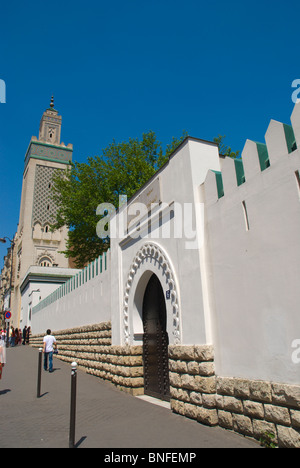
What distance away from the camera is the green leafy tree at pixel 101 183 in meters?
19.7

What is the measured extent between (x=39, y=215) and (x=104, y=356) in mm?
35010

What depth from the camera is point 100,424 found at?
527cm

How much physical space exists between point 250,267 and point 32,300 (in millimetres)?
27413

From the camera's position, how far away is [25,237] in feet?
131

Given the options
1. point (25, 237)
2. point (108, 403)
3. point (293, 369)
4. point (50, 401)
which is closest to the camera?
point (293, 369)

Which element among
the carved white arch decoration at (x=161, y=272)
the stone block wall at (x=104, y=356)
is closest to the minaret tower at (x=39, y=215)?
the stone block wall at (x=104, y=356)

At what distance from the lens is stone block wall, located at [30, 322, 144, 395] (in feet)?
25.3

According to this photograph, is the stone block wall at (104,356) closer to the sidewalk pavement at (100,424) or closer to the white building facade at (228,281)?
the white building facade at (228,281)

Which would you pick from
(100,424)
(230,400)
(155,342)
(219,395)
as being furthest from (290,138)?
(155,342)

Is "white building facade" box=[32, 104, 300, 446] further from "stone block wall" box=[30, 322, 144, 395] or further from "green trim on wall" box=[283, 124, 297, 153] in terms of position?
"stone block wall" box=[30, 322, 144, 395]

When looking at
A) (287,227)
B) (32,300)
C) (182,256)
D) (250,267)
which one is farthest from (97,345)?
(32,300)

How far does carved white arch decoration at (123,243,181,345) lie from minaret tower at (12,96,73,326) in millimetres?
30202

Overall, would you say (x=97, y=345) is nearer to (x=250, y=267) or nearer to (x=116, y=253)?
(x=116, y=253)

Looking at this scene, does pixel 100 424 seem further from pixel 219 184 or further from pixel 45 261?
pixel 45 261
